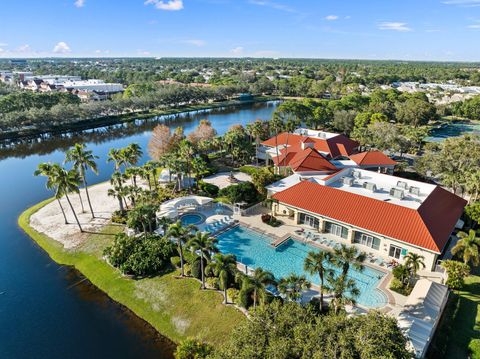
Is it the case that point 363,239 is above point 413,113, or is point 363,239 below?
below

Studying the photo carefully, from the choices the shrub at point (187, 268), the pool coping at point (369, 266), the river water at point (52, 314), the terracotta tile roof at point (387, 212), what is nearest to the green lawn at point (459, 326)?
the pool coping at point (369, 266)

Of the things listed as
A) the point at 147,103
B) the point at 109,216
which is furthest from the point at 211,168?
the point at 147,103

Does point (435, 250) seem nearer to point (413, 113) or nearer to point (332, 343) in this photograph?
point (332, 343)

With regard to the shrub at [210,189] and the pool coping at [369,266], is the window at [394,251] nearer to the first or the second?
the pool coping at [369,266]

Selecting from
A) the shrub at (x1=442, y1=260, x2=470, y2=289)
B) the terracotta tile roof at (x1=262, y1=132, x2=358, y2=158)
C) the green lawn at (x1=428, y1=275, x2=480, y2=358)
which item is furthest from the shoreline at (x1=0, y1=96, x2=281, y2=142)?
the green lawn at (x1=428, y1=275, x2=480, y2=358)

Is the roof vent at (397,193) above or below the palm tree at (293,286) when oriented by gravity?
above

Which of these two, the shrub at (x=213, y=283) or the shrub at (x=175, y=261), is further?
the shrub at (x=175, y=261)
